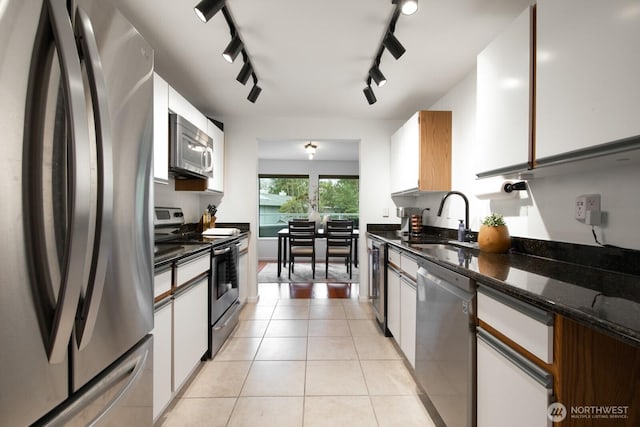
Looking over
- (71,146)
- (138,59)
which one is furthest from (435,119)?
(71,146)

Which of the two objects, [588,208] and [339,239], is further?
[339,239]

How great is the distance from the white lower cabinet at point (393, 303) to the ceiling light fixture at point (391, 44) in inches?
63.5

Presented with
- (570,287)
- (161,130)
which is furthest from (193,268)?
(570,287)

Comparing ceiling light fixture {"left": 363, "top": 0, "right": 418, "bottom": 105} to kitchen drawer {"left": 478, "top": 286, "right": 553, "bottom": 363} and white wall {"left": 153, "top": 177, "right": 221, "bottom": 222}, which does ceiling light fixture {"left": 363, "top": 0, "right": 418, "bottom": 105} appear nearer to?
kitchen drawer {"left": 478, "top": 286, "right": 553, "bottom": 363}

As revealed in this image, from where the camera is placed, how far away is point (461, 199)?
2.50 m

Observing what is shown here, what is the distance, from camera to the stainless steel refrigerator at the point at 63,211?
53 cm

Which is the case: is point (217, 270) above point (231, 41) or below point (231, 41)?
below

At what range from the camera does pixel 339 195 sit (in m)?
6.78

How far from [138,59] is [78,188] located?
A: 555 millimetres

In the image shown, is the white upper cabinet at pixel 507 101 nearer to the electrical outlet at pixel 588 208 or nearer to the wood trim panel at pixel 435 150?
the electrical outlet at pixel 588 208

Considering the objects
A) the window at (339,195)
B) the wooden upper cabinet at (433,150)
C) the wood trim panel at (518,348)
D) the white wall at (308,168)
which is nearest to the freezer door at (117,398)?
the wood trim panel at (518,348)

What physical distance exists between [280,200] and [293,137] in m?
3.34

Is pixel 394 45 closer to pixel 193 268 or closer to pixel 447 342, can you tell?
pixel 447 342

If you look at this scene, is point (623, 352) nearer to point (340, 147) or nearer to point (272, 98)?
point (272, 98)
